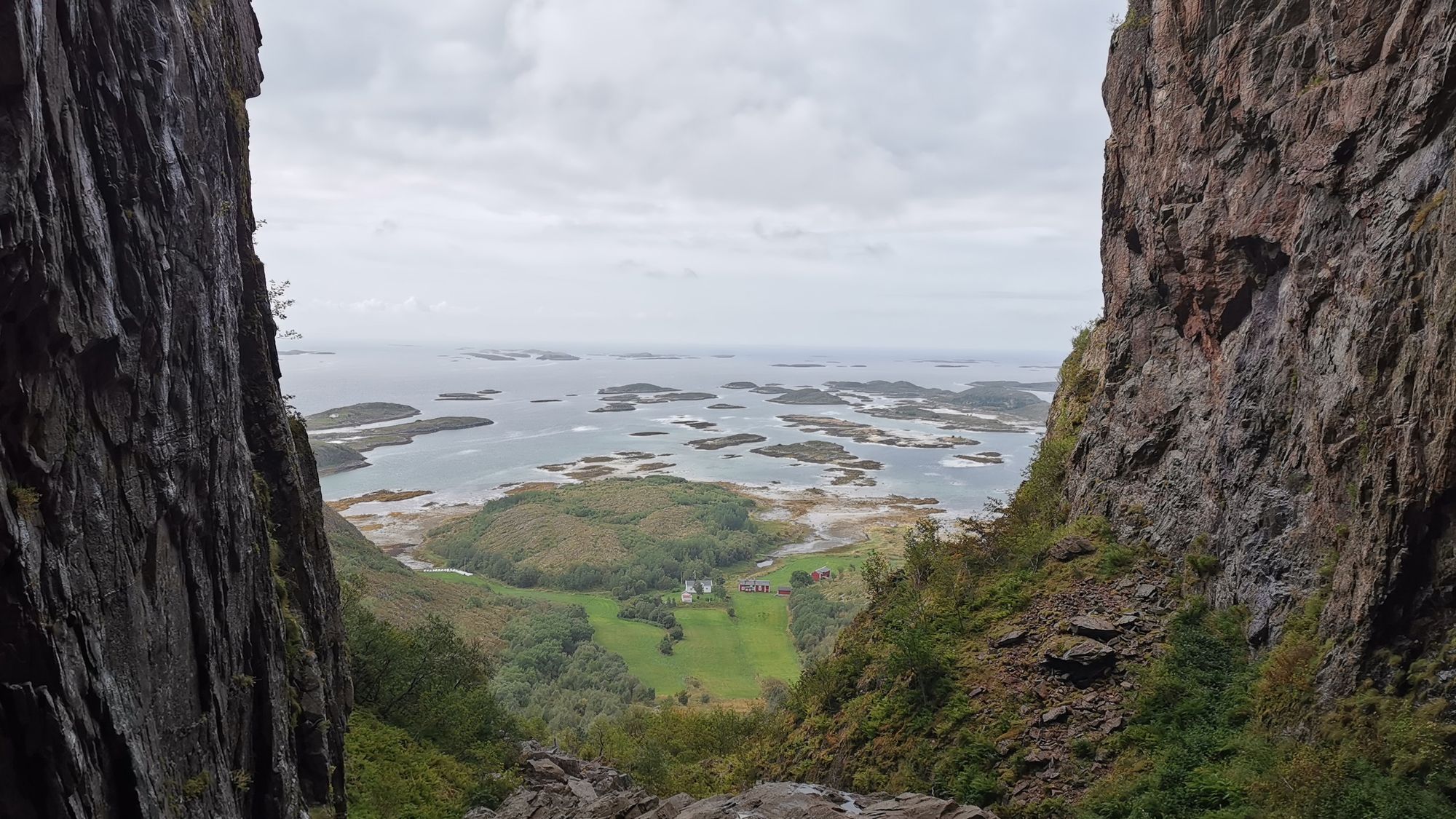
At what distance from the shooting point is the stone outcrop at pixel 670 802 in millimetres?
13594

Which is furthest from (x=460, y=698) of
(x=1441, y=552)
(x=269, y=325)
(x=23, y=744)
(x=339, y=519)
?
(x=339, y=519)

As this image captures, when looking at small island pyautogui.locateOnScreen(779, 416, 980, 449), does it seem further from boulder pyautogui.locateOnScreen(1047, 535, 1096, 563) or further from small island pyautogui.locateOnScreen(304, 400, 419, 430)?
boulder pyautogui.locateOnScreen(1047, 535, 1096, 563)

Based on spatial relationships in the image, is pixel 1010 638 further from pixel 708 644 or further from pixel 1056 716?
pixel 708 644

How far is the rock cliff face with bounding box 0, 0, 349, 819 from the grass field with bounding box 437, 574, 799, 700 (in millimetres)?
39502

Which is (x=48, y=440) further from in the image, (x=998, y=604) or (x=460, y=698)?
(x=460, y=698)

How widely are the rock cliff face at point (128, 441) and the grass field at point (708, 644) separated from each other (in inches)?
1555

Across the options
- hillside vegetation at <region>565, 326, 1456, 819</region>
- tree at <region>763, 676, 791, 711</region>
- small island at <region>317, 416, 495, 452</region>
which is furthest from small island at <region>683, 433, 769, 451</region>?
hillside vegetation at <region>565, 326, 1456, 819</region>

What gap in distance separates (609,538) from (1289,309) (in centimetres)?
7190

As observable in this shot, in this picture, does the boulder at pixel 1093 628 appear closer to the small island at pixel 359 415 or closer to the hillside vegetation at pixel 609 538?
the hillside vegetation at pixel 609 538

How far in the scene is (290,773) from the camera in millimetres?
12734

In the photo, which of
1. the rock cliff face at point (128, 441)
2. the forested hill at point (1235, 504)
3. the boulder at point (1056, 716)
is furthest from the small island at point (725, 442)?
the rock cliff face at point (128, 441)

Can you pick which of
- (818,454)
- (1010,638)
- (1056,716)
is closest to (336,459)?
(818,454)

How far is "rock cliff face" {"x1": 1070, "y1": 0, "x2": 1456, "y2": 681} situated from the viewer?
408 inches

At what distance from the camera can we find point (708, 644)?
2263 inches
